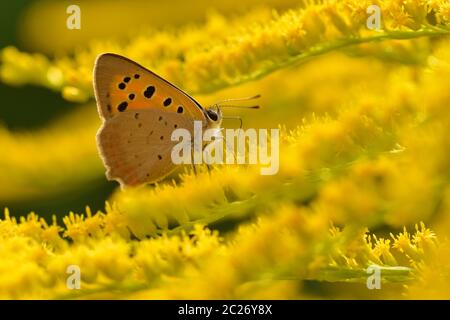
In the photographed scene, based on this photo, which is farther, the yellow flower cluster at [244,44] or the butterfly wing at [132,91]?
the butterfly wing at [132,91]

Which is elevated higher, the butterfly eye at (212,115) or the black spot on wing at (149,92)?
the black spot on wing at (149,92)

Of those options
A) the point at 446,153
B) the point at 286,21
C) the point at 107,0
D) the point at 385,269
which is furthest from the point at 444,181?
the point at 107,0

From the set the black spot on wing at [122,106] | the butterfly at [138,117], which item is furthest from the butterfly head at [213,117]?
the black spot on wing at [122,106]

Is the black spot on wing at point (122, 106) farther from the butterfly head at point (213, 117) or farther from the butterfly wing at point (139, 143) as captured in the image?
the butterfly head at point (213, 117)

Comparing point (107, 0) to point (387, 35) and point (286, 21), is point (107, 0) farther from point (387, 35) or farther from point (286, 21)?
point (387, 35)

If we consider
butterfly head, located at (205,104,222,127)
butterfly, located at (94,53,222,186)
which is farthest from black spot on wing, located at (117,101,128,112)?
butterfly head, located at (205,104,222,127)

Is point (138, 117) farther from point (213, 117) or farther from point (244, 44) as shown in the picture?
point (244, 44)

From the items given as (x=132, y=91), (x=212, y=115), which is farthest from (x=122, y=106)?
(x=212, y=115)
